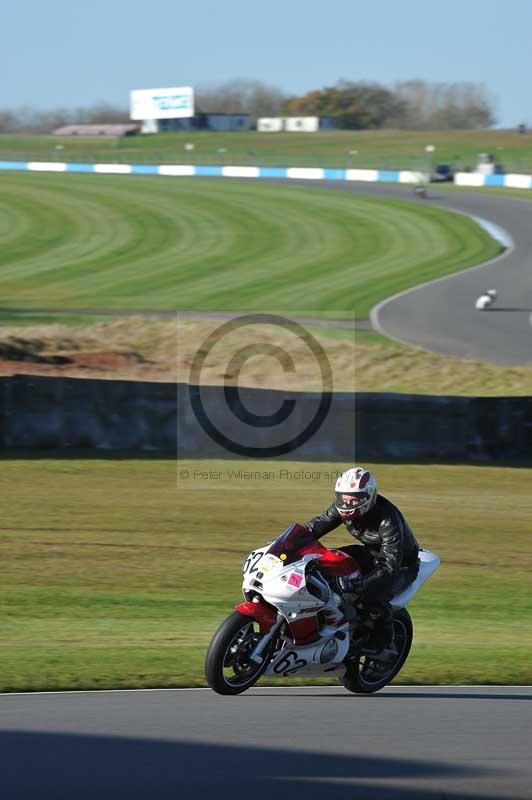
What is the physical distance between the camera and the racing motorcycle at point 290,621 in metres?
7.61

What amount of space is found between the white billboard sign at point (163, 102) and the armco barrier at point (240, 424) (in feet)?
422

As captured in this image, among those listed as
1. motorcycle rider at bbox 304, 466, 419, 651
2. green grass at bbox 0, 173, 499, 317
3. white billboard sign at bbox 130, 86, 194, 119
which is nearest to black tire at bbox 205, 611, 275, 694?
motorcycle rider at bbox 304, 466, 419, 651

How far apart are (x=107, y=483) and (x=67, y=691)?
8.27 meters

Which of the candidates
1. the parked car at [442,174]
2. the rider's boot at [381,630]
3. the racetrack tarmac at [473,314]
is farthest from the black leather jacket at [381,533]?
the parked car at [442,174]

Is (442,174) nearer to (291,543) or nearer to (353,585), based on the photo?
(353,585)

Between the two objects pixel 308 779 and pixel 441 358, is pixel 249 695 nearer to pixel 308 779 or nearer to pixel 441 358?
pixel 308 779

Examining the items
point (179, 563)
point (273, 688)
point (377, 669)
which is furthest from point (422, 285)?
point (273, 688)

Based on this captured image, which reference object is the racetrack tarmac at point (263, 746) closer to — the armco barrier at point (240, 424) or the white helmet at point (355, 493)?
the white helmet at point (355, 493)

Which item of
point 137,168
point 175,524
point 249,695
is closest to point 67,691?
point 249,695

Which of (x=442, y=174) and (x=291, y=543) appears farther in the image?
(x=442, y=174)

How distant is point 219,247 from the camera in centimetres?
4581

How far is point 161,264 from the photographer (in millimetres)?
42750

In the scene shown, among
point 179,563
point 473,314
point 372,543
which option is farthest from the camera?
point 473,314

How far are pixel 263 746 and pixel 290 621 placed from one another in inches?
44.9
